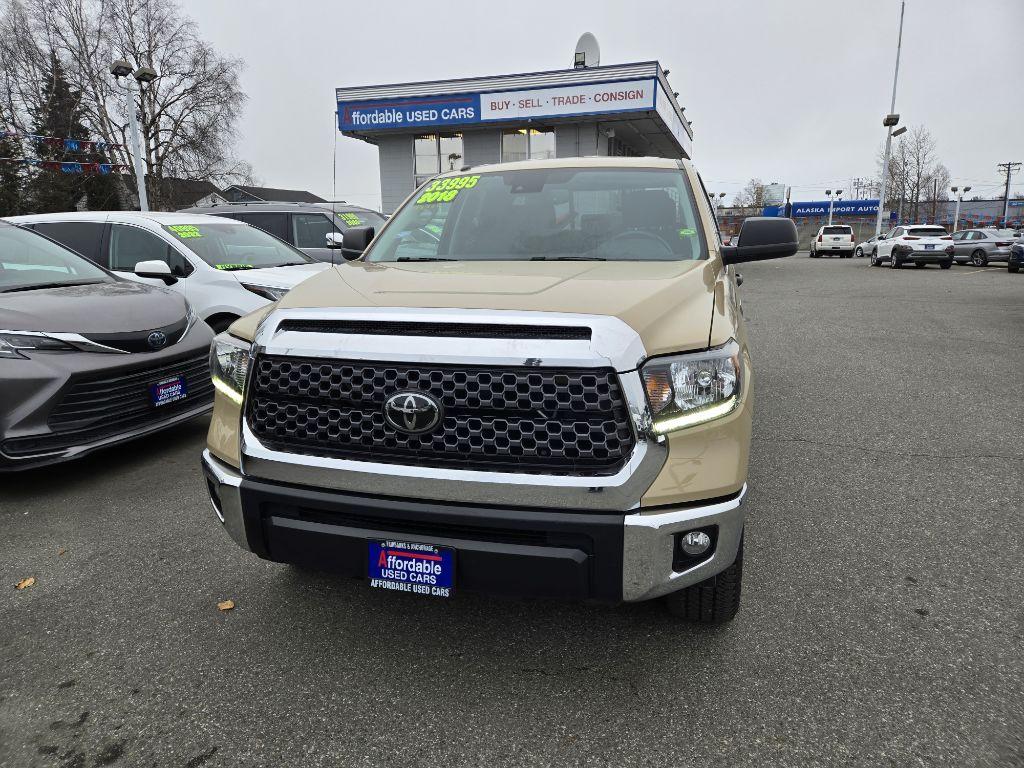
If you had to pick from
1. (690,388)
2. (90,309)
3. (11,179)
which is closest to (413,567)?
(690,388)

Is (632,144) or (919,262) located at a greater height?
(632,144)

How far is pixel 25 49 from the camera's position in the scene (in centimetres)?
3425

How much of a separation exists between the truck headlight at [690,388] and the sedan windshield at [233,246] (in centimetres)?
569

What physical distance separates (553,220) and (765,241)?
46.8 inches

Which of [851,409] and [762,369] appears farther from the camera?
[762,369]

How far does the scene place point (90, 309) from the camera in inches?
167

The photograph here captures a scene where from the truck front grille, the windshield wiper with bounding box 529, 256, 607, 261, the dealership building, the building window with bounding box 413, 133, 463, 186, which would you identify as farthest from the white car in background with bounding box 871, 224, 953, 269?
the truck front grille

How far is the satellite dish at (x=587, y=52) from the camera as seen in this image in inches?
936

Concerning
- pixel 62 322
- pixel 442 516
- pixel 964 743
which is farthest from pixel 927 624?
pixel 62 322

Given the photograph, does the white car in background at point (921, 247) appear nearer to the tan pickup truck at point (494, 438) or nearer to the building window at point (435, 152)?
the building window at point (435, 152)

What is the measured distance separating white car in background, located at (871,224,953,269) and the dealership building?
381 inches

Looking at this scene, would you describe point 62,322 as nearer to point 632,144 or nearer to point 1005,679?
point 1005,679

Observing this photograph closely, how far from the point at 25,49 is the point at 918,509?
4519 cm

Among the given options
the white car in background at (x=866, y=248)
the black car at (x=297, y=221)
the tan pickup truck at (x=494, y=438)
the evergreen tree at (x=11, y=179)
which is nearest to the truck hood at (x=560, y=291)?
the tan pickup truck at (x=494, y=438)
